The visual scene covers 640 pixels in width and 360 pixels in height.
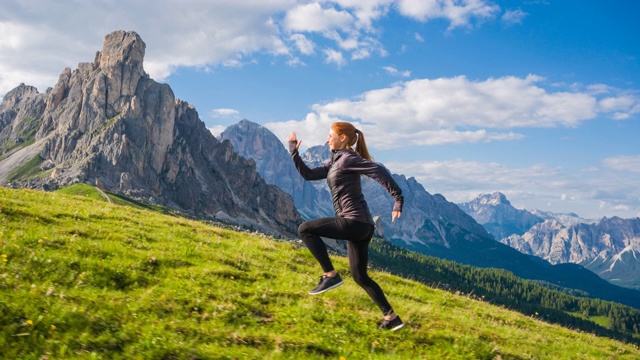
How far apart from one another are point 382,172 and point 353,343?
3821mm

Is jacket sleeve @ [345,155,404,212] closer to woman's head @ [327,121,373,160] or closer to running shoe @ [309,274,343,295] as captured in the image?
woman's head @ [327,121,373,160]

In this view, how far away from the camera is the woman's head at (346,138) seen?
36.1ft

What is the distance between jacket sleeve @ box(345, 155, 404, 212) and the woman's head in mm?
685

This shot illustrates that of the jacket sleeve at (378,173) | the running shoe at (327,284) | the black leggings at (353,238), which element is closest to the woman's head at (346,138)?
the jacket sleeve at (378,173)

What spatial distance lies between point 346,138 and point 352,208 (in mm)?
1834

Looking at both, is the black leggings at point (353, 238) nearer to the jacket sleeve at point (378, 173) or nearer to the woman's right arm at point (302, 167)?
the jacket sleeve at point (378, 173)

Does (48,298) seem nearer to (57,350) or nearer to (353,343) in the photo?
(57,350)

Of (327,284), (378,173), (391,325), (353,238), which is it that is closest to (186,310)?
(327,284)

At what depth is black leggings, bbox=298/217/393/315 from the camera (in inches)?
401

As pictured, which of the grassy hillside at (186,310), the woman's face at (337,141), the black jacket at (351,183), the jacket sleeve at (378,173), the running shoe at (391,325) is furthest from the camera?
the woman's face at (337,141)

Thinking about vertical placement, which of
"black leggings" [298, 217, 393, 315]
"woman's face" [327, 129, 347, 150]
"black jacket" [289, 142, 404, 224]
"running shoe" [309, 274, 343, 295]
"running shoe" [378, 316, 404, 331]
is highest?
"woman's face" [327, 129, 347, 150]

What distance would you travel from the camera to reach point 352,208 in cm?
1031

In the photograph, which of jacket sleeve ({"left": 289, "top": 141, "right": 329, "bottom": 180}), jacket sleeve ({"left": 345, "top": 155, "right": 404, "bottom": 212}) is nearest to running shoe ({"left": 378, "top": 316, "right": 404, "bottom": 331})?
jacket sleeve ({"left": 345, "top": 155, "right": 404, "bottom": 212})

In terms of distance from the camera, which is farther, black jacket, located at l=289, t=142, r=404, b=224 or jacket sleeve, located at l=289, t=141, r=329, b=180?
jacket sleeve, located at l=289, t=141, r=329, b=180
